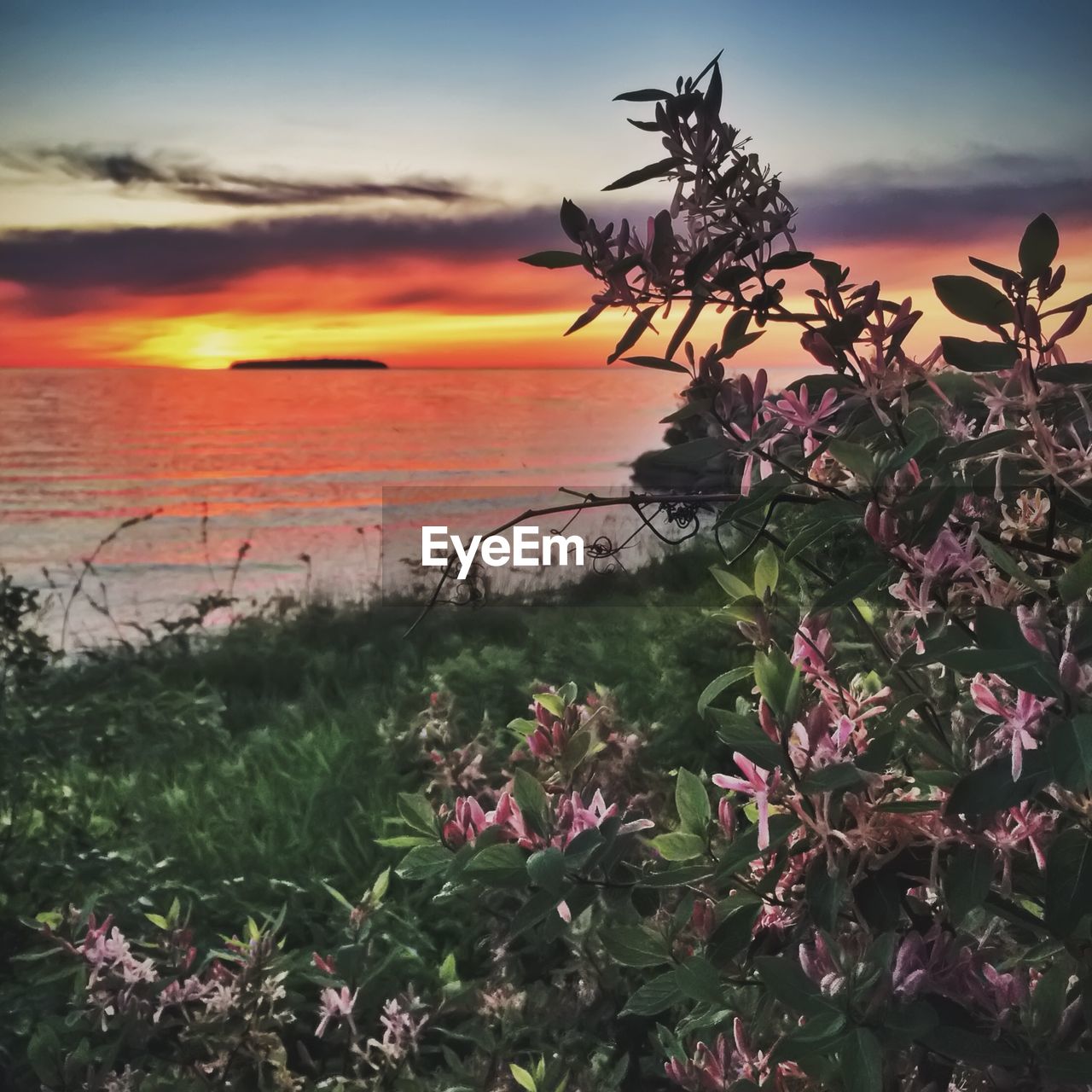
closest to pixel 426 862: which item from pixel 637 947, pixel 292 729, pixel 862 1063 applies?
pixel 637 947

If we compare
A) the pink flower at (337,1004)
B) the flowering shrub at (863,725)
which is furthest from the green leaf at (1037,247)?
the pink flower at (337,1004)

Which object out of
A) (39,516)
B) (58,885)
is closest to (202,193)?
(39,516)

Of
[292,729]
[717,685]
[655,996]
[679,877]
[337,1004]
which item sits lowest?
[292,729]

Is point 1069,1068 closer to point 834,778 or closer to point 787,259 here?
point 834,778

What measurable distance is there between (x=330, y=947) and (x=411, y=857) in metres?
1.12

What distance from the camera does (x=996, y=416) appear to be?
29.7 inches

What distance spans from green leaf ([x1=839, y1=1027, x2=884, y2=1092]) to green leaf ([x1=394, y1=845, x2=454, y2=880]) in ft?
1.19

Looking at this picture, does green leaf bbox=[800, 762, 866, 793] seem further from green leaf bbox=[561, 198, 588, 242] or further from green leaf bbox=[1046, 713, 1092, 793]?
green leaf bbox=[561, 198, 588, 242]

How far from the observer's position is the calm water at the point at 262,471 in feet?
16.0

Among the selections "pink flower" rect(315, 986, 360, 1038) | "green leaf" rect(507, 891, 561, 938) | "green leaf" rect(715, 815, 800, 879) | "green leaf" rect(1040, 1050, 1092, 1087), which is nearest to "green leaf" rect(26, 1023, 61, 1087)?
"pink flower" rect(315, 986, 360, 1038)

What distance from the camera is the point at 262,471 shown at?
333 inches

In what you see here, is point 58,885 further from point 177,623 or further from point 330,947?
point 177,623

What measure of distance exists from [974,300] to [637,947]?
0.48 m

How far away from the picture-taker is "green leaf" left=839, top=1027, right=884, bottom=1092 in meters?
0.61
